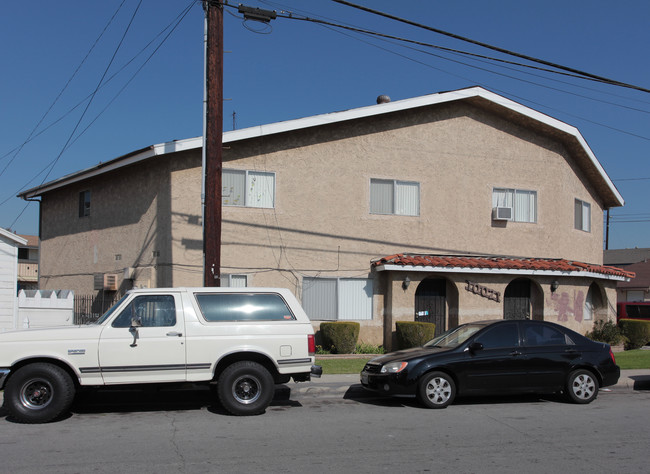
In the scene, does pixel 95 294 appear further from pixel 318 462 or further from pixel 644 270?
pixel 644 270

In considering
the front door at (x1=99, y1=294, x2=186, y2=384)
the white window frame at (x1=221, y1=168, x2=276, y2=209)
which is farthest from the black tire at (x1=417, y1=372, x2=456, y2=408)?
the white window frame at (x1=221, y1=168, x2=276, y2=209)

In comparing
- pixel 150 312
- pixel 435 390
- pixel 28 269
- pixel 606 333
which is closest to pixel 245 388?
pixel 150 312

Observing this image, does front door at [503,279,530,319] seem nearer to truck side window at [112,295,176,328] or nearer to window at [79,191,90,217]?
truck side window at [112,295,176,328]

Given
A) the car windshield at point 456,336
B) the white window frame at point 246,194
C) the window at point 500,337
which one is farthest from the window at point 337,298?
the window at point 500,337

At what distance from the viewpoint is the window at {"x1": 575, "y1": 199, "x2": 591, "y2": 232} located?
21.3m

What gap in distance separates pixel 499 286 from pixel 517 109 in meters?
5.61

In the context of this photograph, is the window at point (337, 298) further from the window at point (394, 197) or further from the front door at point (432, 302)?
the window at point (394, 197)

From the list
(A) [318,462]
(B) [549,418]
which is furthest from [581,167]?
(A) [318,462]

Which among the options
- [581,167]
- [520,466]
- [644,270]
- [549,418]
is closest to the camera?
[520,466]

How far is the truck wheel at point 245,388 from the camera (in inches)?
352

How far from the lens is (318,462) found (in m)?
6.54

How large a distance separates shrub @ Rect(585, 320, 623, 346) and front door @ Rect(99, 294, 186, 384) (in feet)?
51.0

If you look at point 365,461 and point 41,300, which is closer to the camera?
point 365,461

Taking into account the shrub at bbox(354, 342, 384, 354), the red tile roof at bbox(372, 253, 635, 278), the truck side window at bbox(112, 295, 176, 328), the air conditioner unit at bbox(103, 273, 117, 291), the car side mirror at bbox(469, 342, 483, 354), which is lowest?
the shrub at bbox(354, 342, 384, 354)
